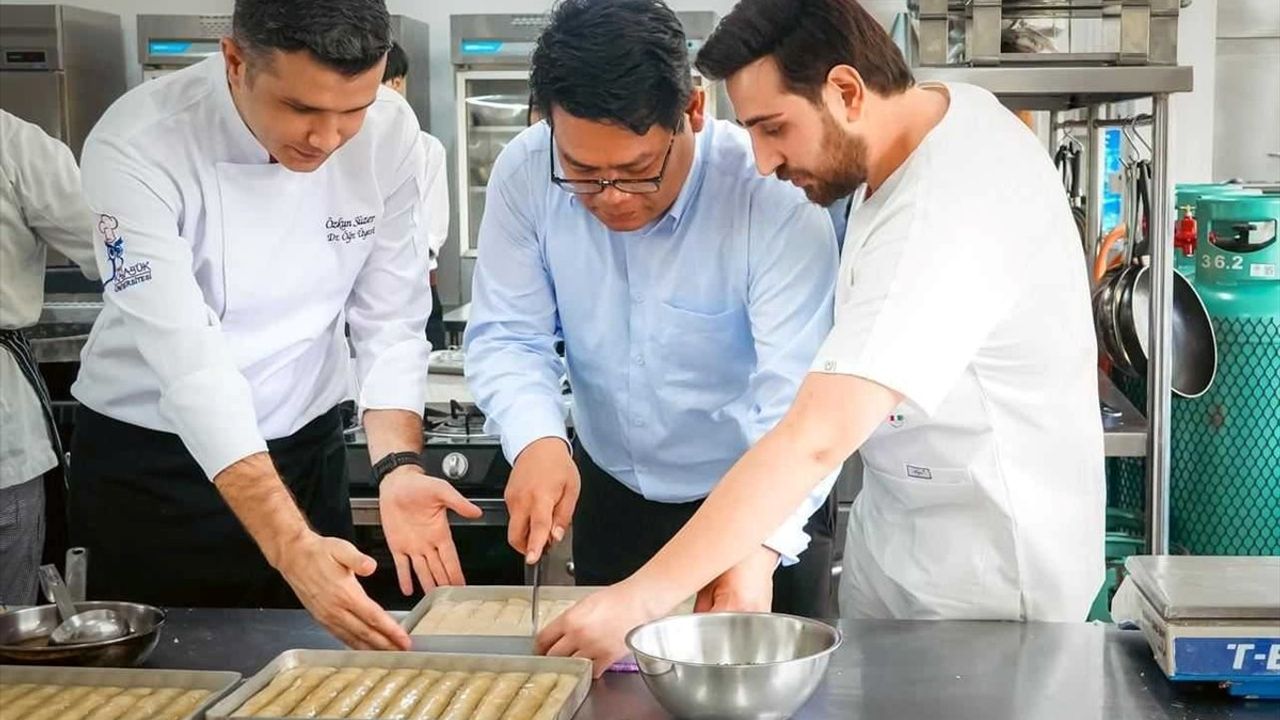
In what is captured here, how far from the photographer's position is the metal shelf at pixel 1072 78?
2709mm

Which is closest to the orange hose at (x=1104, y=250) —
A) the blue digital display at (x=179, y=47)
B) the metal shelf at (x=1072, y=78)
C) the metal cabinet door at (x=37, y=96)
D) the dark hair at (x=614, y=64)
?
the metal shelf at (x=1072, y=78)

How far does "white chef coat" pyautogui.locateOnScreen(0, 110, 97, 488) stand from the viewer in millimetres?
2850

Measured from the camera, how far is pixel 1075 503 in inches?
71.7

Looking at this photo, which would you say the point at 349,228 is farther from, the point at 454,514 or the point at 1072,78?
the point at 1072,78

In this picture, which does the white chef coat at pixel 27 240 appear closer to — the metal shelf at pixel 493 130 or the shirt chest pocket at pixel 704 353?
the shirt chest pocket at pixel 704 353

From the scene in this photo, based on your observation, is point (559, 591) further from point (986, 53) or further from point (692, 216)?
point (986, 53)

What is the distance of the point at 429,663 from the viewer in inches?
60.9

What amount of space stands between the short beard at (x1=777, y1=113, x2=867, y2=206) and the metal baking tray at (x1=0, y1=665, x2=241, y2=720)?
3.00 ft

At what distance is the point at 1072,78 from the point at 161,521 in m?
1.94

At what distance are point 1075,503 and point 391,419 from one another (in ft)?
3.47

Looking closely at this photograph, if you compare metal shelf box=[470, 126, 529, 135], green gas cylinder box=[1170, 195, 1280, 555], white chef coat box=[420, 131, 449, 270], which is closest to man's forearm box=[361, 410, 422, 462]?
green gas cylinder box=[1170, 195, 1280, 555]

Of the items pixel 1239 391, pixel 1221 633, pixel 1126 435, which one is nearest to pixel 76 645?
pixel 1221 633

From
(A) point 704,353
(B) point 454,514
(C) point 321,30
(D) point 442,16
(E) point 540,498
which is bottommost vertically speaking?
(B) point 454,514

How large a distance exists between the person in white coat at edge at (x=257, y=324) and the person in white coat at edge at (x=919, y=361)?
0.49 meters
